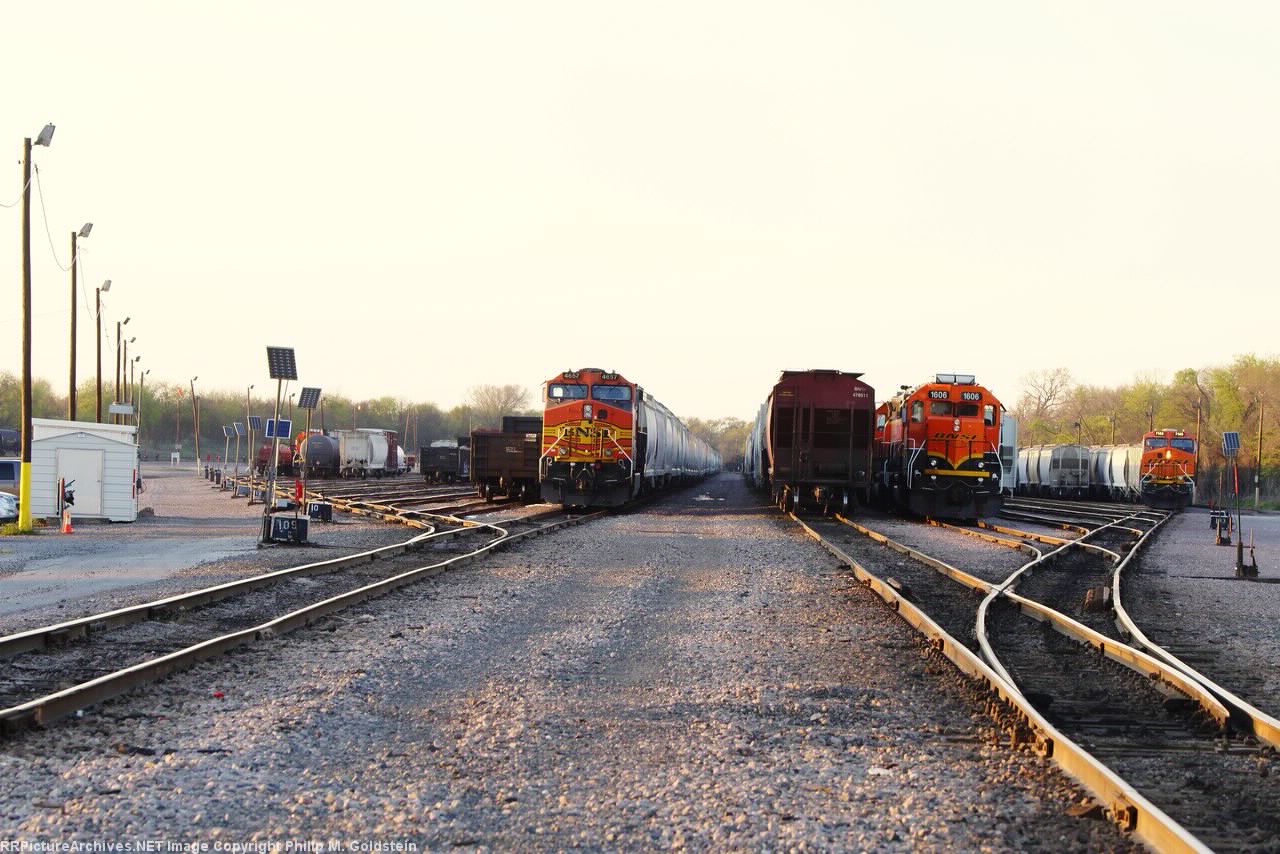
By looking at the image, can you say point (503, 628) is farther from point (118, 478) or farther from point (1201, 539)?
point (1201, 539)

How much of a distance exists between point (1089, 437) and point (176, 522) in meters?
101

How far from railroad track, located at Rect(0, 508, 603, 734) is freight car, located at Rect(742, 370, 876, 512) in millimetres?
13045

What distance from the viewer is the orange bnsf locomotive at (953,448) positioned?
88.3 ft

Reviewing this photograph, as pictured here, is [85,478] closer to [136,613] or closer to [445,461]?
[136,613]

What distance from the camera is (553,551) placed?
17188 millimetres

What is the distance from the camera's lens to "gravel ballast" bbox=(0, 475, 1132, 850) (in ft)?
14.5

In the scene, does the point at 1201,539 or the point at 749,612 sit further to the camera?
the point at 1201,539

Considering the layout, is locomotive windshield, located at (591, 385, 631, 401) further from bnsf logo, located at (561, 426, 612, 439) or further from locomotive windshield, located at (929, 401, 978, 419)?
locomotive windshield, located at (929, 401, 978, 419)

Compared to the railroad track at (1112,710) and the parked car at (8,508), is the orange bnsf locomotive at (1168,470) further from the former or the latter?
the parked car at (8,508)

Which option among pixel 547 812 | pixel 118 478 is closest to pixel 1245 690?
pixel 547 812

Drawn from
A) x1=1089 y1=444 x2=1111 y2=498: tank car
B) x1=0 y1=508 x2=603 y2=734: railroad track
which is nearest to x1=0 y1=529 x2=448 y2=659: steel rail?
x1=0 y1=508 x2=603 y2=734: railroad track

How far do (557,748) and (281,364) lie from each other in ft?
49.0

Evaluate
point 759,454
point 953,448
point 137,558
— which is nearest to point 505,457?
point 759,454

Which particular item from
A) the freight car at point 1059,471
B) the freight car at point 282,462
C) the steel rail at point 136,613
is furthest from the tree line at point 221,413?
the steel rail at point 136,613
